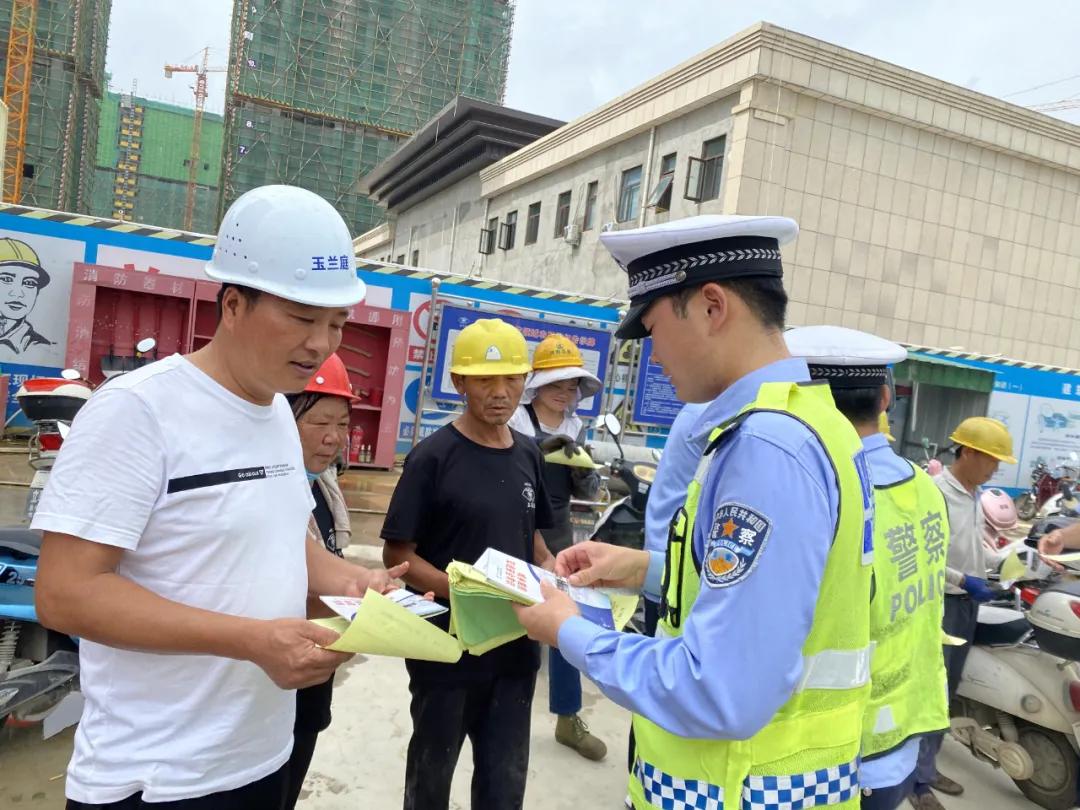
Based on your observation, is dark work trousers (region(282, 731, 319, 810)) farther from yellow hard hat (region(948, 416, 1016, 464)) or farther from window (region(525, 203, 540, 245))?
window (region(525, 203, 540, 245))

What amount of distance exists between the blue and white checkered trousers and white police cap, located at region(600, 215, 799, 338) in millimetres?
918

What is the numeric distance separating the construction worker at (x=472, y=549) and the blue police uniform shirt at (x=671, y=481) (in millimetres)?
501

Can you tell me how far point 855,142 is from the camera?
15.6m

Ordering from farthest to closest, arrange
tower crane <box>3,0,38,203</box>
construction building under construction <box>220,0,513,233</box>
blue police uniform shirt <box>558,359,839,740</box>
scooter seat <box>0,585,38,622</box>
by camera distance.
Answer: construction building under construction <box>220,0,513,233</box>, tower crane <box>3,0,38,203</box>, scooter seat <box>0,585,38,622</box>, blue police uniform shirt <box>558,359,839,740</box>

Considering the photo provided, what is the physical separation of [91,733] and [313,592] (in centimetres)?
56

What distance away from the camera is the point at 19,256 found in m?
8.38

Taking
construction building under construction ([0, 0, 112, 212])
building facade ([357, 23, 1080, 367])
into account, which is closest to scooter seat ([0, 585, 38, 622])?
building facade ([357, 23, 1080, 367])

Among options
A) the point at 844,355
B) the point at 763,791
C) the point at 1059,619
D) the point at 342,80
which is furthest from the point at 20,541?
the point at 342,80

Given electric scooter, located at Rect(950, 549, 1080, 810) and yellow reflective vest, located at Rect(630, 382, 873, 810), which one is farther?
electric scooter, located at Rect(950, 549, 1080, 810)

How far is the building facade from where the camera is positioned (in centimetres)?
1484

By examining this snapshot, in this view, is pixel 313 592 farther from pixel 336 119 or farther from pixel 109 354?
pixel 336 119

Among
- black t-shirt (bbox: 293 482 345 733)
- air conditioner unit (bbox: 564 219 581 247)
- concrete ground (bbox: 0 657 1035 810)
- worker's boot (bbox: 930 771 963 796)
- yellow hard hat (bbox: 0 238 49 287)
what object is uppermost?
air conditioner unit (bbox: 564 219 581 247)

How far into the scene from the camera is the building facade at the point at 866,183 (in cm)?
1484

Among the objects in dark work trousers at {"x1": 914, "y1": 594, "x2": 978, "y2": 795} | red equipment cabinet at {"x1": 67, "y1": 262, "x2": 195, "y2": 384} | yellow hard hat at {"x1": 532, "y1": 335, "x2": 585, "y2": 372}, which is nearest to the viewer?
dark work trousers at {"x1": 914, "y1": 594, "x2": 978, "y2": 795}
